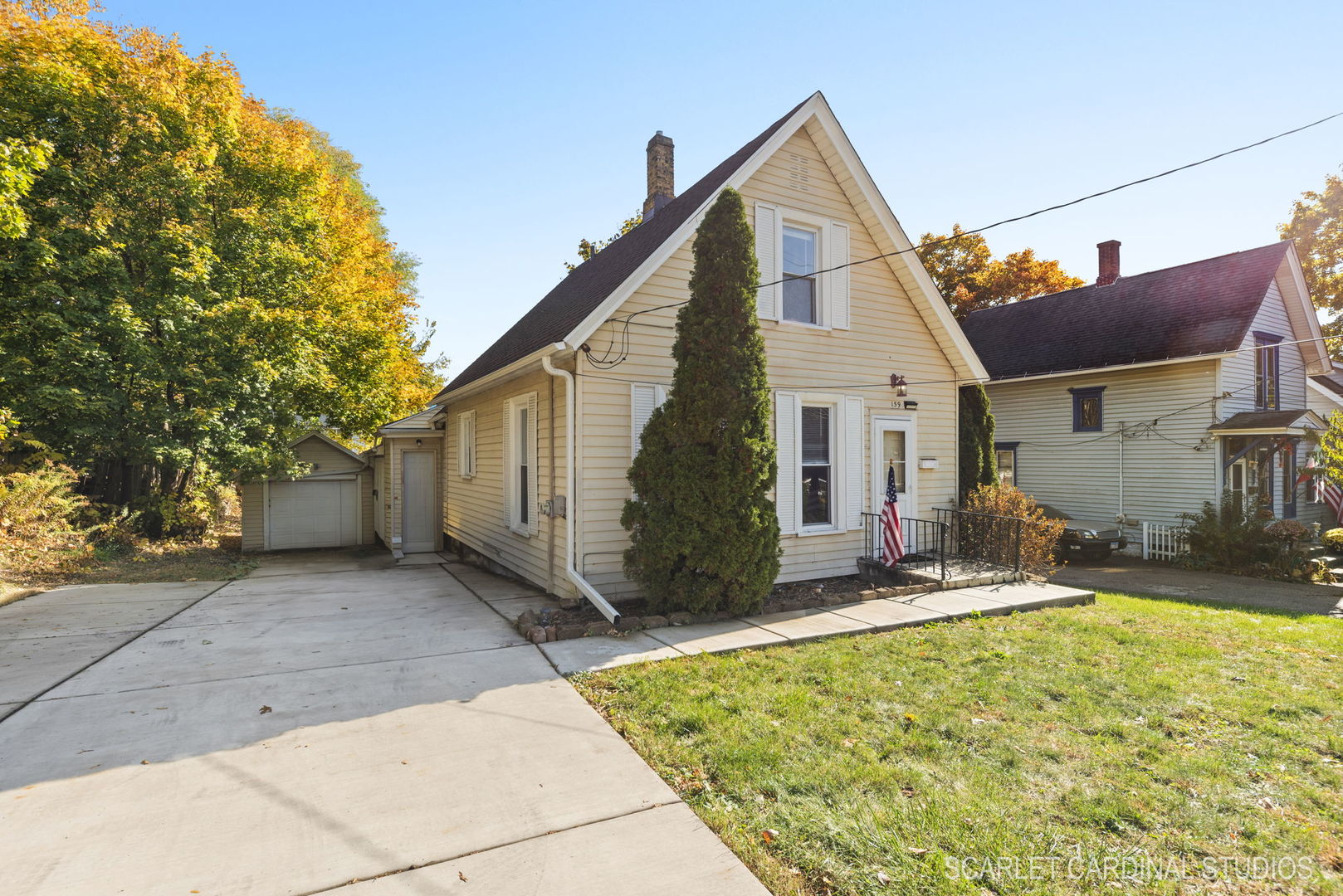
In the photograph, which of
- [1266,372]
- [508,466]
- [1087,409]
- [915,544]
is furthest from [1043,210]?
[1266,372]

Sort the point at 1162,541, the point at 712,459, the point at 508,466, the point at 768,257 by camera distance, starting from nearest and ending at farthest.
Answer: the point at 712,459 < the point at 768,257 < the point at 508,466 < the point at 1162,541

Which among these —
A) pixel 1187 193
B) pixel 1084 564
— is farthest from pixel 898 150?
pixel 1084 564

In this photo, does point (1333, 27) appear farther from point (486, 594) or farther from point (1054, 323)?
point (1054, 323)

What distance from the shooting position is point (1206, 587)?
10664 millimetres

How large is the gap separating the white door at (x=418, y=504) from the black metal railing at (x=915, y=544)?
9.62 metres

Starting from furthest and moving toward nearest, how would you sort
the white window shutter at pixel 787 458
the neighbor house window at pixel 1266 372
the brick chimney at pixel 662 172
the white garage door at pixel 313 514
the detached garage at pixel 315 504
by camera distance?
the neighbor house window at pixel 1266 372, the white garage door at pixel 313 514, the detached garage at pixel 315 504, the brick chimney at pixel 662 172, the white window shutter at pixel 787 458

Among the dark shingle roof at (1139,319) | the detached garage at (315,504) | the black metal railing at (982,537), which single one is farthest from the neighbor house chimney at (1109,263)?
the detached garage at (315,504)

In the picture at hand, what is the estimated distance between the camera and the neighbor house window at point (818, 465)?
9.05m

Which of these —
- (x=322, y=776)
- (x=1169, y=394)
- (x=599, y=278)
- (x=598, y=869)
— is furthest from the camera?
(x=1169, y=394)

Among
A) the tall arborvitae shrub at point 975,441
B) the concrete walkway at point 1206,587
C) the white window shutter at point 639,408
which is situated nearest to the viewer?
the white window shutter at point 639,408

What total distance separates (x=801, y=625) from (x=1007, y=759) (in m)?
3.15

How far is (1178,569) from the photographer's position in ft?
41.9

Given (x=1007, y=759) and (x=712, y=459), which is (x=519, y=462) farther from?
(x=1007, y=759)

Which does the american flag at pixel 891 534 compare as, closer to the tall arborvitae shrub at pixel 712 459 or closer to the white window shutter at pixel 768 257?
the tall arborvitae shrub at pixel 712 459
